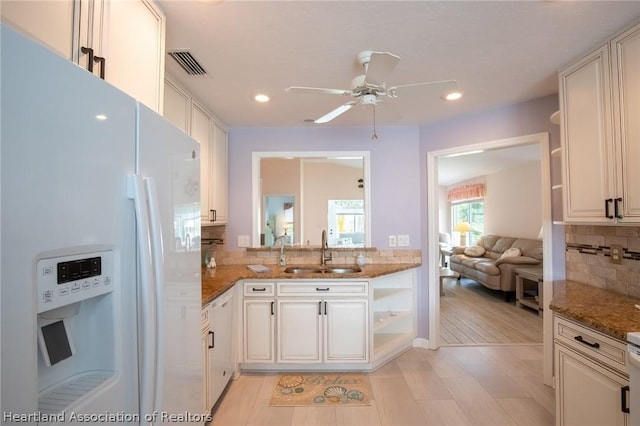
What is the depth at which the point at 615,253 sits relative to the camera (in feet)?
6.58

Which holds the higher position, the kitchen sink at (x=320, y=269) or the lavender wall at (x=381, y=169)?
the lavender wall at (x=381, y=169)

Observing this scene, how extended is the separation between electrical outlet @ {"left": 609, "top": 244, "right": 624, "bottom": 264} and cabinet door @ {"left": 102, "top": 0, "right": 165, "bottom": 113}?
2.85 metres

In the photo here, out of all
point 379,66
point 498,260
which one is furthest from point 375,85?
point 498,260

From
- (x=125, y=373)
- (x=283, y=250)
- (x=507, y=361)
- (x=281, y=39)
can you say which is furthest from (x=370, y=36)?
(x=507, y=361)

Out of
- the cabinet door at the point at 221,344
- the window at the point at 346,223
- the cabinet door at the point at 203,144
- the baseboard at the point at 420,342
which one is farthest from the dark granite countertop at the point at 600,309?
the cabinet door at the point at 203,144

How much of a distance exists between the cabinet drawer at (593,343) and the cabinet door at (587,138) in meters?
0.67

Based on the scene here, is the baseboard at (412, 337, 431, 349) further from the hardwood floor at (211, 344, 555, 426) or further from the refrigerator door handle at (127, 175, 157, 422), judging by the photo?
the refrigerator door handle at (127, 175, 157, 422)

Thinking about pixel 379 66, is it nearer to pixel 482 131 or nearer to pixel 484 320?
pixel 482 131

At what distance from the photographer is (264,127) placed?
3.42 metres

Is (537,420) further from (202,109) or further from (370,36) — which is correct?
(202,109)

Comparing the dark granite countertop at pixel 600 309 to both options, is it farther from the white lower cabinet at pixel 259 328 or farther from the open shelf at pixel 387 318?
the white lower cabinet at pixel 259 328

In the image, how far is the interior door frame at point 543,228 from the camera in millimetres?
2553

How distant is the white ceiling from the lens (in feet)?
5.04

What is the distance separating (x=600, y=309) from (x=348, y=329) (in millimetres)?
1742
